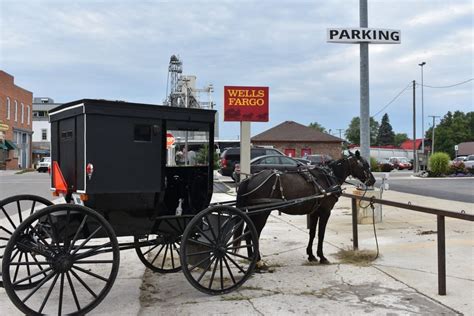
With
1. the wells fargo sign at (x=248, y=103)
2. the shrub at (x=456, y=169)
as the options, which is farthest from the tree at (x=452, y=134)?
the wells fargo sign at (x=248, y=103)

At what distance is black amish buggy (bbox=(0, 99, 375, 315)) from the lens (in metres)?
4.89

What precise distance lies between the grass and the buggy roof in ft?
11.4

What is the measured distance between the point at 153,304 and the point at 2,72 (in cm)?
5383

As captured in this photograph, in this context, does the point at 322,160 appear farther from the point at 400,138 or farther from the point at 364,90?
the point at 400,138

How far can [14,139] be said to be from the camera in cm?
5553

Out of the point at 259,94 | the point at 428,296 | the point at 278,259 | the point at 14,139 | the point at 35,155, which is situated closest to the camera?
the point at 428,296

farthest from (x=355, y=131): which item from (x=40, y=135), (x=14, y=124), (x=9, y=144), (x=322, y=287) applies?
(x=322, y=287)

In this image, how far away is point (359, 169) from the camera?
821cm

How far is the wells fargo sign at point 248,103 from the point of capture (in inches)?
561

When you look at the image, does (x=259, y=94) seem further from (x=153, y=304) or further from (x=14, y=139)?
(x=14, y=139)

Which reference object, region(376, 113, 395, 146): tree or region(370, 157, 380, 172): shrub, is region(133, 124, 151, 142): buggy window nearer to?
region(370, 157, 380, 172): shrub

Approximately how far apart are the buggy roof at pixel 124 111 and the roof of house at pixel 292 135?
168 feet

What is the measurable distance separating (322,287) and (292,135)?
175 feet

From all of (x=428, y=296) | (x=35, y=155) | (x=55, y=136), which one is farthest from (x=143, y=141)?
(x=35, y=155)
